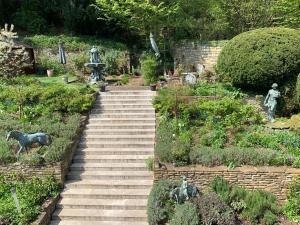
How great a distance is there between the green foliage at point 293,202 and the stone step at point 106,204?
3.65 meters

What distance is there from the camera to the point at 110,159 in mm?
12398

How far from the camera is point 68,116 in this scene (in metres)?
14.0

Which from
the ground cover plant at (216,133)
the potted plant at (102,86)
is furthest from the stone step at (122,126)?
the potted plant at (102,86)

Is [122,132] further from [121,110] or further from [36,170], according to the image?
[36,170]

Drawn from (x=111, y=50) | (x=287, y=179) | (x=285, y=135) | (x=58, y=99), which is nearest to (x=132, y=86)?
(x=58, y=99)

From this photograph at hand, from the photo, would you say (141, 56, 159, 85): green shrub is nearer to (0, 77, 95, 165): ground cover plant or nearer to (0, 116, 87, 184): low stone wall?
(0, 77, 95, 165): ground cover plant

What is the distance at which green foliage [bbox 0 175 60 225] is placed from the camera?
9891mm

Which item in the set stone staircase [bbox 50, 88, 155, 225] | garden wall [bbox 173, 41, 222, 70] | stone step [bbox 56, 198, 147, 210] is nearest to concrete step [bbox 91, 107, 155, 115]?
stone staircase [bbox 50, 88, 155, 225]

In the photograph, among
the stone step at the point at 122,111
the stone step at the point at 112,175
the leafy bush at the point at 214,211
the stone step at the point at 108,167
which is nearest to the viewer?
the leafy bush at the point at 214,211

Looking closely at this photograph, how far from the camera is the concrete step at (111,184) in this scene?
37.6 feet

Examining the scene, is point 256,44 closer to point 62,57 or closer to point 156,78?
point 156,78

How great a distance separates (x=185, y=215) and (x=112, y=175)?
3008 mm

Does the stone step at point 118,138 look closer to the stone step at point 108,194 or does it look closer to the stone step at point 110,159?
the stone step at point 110,159

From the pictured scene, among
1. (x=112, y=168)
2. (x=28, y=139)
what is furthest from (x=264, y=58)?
(x=28, y=139)
